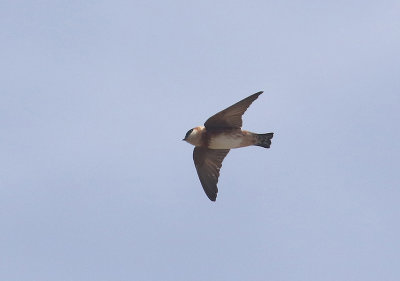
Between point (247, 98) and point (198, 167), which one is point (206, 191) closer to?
point (198, 167)

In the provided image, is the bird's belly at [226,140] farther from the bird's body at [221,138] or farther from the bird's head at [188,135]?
the bird's head at [188,135]

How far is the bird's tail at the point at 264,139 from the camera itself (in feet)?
63.5

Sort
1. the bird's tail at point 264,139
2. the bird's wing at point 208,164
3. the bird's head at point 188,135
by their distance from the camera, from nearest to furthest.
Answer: the bird's head at point 188,135 < the bird's tail at point 264,139 < the bird's wing at point 208,164

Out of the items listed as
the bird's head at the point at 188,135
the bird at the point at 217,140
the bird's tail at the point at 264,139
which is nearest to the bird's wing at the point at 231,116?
the bird at the point at 217,140

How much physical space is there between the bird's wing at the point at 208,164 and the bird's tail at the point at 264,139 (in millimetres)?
833

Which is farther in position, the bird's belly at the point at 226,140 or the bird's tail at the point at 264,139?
the bird's tail at the point at 264,139

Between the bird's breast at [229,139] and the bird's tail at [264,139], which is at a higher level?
the bird's breast at [229,139]

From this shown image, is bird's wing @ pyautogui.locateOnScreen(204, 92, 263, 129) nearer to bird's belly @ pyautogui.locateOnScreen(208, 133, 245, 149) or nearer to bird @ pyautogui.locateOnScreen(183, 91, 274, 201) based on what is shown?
bird @ pyautogui.locateOnScreen(183, 91, 274, 201)

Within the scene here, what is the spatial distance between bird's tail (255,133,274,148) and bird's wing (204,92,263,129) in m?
0.50

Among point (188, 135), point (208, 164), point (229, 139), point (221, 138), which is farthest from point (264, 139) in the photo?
point (188, 135)

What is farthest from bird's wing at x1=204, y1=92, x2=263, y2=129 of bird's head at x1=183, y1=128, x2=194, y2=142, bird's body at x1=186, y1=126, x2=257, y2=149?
bird's head at x1=183, y1=128, x2=194, y2=142

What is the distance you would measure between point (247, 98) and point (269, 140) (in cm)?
120

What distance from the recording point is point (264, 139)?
63.5 feet

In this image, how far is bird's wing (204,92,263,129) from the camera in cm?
1861
